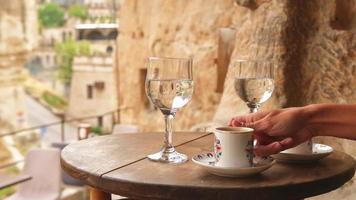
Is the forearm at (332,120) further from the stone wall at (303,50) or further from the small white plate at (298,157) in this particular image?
the stone wall at (303,50)

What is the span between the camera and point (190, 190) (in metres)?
1.05

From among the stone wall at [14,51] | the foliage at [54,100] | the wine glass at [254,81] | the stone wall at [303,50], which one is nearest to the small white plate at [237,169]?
the wine glass at [254,81]

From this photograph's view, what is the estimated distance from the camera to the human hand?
123 centimetres

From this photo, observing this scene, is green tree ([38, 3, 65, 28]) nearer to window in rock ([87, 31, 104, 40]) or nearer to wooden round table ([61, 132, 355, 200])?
window in rock ([87, 31, 104, 40])

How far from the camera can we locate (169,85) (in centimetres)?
123

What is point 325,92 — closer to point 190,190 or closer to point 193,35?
point 190,190

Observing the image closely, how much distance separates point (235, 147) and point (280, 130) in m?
0.17

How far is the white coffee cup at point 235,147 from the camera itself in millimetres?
1114

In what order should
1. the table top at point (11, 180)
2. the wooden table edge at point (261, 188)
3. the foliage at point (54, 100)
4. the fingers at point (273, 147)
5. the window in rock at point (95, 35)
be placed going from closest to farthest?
the wooden table edge at point (261, 188), the fingers at point (273, 147), the table top at point (11, 180), the window in rock at point (95, 35), the foliage at point (54, 100)

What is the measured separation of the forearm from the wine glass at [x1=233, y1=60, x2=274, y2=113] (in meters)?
0.16

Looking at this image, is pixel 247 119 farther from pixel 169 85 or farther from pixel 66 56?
pixel 66 56

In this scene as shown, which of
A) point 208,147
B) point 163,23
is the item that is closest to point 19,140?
point 163,23

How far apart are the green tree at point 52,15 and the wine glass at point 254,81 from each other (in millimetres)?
31445

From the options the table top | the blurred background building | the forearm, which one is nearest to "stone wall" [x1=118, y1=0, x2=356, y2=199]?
the blurred background building
